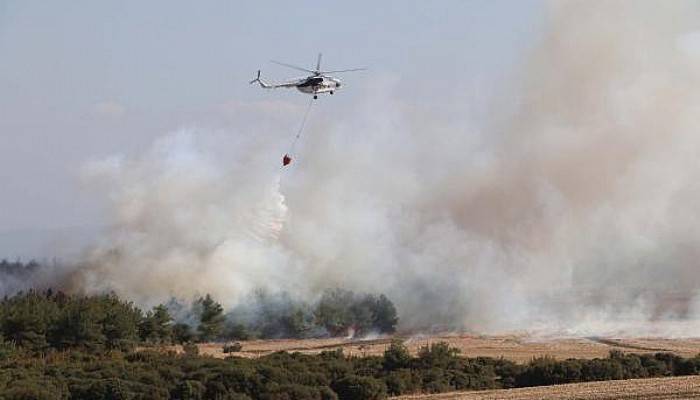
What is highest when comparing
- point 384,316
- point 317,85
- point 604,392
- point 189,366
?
point 317,85

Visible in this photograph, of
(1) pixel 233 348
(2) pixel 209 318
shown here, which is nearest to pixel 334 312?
(2) pixel 209 318

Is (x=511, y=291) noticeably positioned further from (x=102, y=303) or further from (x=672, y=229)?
(x=102, y=303)

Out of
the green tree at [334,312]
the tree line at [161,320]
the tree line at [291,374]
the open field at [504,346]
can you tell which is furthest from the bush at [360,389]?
the green tree at [334,312]

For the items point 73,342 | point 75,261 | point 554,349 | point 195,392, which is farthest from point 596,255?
point 195,392

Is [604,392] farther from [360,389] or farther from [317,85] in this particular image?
[317,85]

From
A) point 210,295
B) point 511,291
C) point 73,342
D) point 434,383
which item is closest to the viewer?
point 434,383

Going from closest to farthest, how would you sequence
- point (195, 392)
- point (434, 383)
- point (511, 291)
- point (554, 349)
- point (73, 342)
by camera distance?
point (195, 392), point (434, 383), point (73, 342), point (554, 349), point (511, 291)

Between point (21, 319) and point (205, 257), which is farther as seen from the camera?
point (205, 257)
